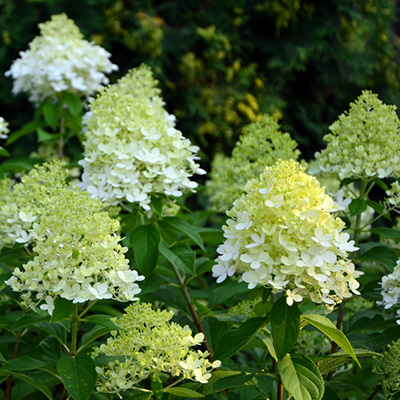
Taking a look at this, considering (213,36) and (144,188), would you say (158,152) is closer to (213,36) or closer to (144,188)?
(144,188)

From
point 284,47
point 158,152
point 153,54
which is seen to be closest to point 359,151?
point 158,152

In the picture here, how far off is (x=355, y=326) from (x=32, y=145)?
341cm

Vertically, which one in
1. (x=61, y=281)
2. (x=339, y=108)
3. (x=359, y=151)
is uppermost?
(x=359, y=151)

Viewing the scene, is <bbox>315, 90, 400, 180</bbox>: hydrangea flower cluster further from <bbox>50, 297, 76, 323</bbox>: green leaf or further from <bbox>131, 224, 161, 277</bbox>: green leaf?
<bbox>50, 297, 76, 323</bbox>: green leaf

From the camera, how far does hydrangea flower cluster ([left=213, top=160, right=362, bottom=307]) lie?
135 cm

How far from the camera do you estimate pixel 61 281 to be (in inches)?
56.6

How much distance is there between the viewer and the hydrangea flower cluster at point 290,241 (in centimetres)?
135

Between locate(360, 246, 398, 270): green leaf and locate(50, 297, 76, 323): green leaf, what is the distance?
3.20ft

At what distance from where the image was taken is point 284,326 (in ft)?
4.50

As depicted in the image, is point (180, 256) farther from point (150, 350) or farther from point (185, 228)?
point (150, 350)

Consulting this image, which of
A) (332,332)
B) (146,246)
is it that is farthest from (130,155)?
(332,332)

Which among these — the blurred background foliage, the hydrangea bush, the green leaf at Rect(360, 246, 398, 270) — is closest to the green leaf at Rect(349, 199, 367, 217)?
the hydrangea bush

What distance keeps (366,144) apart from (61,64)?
61.6 inches

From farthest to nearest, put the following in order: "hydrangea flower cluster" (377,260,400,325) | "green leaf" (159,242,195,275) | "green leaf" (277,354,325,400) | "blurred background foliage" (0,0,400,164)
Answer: "blurred background foliage" (0,0,400,164)
"green leaf" (159,242,195,275)
"hydrangea flower cluster" (377,260,400,325)
"green leaf" (277,354,325,400)
